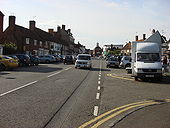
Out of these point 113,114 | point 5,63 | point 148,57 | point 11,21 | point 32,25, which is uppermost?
point 32,25

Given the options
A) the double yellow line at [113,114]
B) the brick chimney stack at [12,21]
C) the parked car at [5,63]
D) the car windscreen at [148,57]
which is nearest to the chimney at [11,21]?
the brick chimney stack at [12,21]

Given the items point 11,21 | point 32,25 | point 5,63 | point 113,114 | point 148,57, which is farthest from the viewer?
point 32,25

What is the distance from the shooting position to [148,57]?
659 inches

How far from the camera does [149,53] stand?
16953mm

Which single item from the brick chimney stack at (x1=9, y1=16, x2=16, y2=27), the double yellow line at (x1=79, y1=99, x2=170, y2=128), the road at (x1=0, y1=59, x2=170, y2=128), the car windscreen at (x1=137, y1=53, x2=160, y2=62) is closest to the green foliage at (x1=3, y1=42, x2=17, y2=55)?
the brick chimney stack at (x1=9, y1=16, x2=16, y2=27)

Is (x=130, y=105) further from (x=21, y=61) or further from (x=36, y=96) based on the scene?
(x=21, y=61)

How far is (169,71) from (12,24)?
4092cm

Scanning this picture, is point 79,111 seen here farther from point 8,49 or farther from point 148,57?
point 8,49

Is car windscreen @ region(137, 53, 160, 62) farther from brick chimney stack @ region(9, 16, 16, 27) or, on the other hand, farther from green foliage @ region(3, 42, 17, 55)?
brick chimney stack @ region(9, 16, 16, 27)

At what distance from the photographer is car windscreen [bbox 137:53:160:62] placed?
1657 cm

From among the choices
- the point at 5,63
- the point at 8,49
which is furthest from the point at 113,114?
the point at 8,49

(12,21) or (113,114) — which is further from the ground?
(12,21)

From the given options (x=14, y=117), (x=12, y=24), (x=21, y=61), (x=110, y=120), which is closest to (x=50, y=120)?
(x=14, y=117)

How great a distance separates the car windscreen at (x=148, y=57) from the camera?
16572 mm
